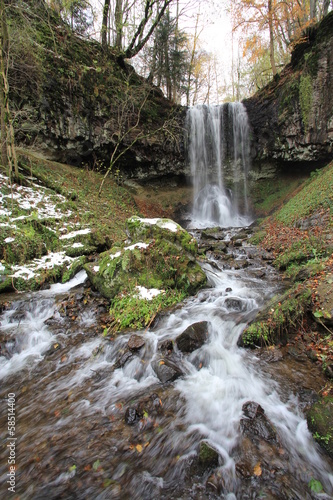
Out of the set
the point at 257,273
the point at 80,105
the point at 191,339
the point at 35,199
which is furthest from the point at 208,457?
the point at 80,105

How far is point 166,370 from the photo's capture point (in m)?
3.19

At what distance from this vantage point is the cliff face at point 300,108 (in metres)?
11.6

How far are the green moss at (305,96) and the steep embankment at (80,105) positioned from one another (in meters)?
7.08

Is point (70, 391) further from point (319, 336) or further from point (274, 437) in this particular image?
point (319, 336)

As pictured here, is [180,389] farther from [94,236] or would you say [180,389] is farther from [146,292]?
[94,236]

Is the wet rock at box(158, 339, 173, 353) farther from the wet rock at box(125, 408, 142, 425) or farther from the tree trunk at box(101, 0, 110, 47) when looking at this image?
the tree trunk at box(101, 0, 110, 47)

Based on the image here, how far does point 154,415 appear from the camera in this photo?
2.64 meters

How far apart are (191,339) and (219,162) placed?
1564 cm

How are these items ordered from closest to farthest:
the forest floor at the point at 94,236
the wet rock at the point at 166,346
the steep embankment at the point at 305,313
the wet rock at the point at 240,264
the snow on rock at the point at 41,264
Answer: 1. the steep embankment at the point at 305,313
2. the forest floor at the point at 94,236
3. the wet rock at the point at 166,346
4. the snow on rock at the point at 41,264
5. the wet rock at the point at 240,264

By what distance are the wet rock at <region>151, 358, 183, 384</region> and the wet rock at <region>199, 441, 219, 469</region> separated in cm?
103

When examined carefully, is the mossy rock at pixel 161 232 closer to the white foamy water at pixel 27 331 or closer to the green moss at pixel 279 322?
the white foamy water at pixel 27 331

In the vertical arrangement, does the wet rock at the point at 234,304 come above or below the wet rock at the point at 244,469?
above

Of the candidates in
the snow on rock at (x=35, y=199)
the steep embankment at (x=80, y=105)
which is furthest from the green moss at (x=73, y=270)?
the steep embankment at (x=80, y=105)

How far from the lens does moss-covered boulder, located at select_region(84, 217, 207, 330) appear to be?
4.63 m
